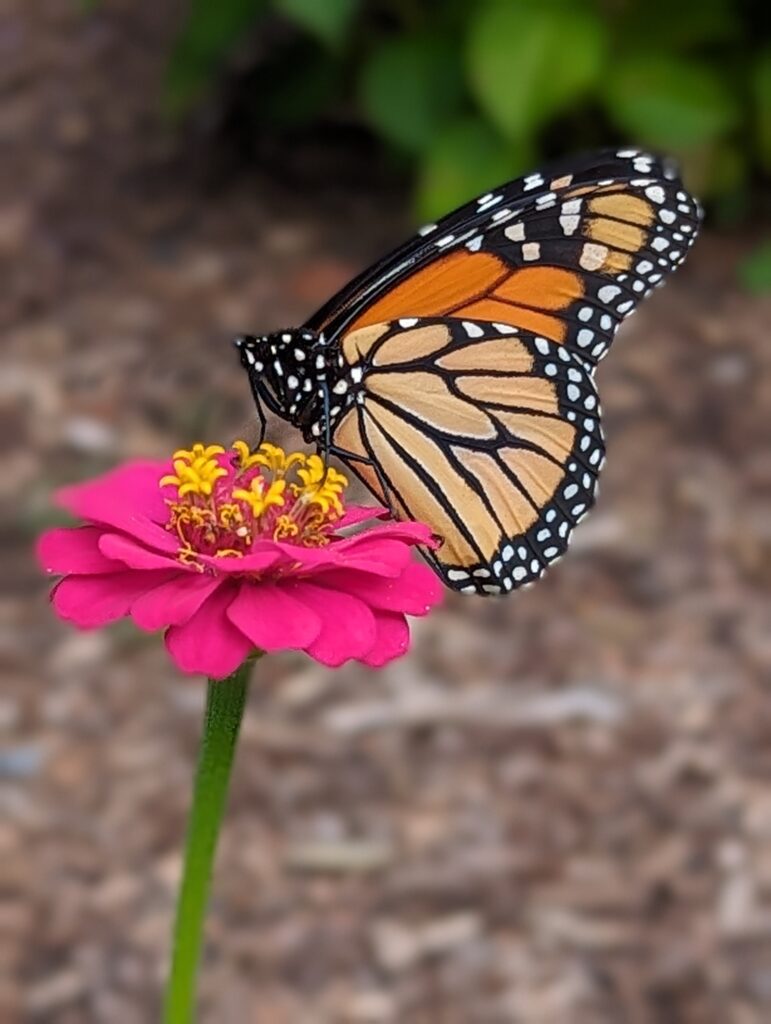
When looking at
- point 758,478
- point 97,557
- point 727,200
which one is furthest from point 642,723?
point 727,200

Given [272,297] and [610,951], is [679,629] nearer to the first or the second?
[610,951]

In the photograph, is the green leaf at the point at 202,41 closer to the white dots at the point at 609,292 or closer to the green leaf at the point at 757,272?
the green leaf at the point at 757,272

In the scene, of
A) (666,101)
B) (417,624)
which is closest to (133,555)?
(417,624)

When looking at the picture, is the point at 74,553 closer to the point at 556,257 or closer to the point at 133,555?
the point at 133,555

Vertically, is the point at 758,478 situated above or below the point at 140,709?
above

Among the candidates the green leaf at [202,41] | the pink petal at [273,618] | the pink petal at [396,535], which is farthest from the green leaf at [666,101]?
the pink petal at [273,618]

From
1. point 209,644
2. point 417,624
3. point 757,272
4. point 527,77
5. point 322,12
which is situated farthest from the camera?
point 757,272
